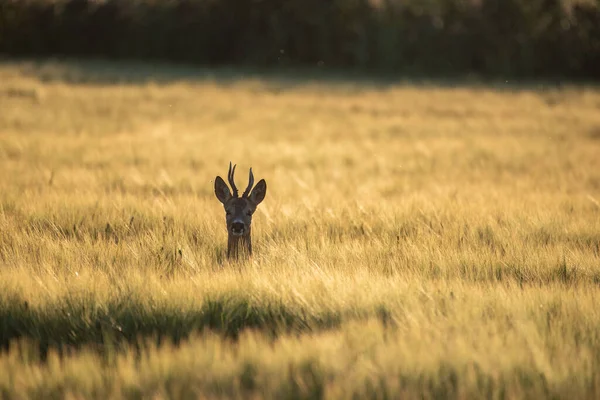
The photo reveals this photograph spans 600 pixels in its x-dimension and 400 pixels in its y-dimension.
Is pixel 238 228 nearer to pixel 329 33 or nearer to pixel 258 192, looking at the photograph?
pixel 258 192

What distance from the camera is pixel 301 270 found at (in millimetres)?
5520

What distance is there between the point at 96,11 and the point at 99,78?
15141mm

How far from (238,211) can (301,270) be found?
79cm

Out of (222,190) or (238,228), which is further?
(222,190)

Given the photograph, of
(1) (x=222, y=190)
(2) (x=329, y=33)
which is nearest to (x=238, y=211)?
(1) (x=222, y=190)

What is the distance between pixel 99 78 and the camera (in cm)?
2783

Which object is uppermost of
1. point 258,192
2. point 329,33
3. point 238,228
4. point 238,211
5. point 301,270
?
point 329,33

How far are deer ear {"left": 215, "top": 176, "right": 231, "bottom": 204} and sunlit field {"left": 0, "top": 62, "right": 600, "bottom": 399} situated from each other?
1.50 feet

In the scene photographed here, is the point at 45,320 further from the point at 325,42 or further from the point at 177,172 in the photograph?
the point at 325,42

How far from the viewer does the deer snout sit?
5.90 metres

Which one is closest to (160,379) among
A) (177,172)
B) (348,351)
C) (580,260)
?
(348,351)

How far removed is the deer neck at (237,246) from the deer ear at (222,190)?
0.97 feet

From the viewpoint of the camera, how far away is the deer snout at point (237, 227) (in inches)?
232

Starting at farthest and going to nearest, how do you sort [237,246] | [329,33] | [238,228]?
[329,33], [237,246], [238,228]
